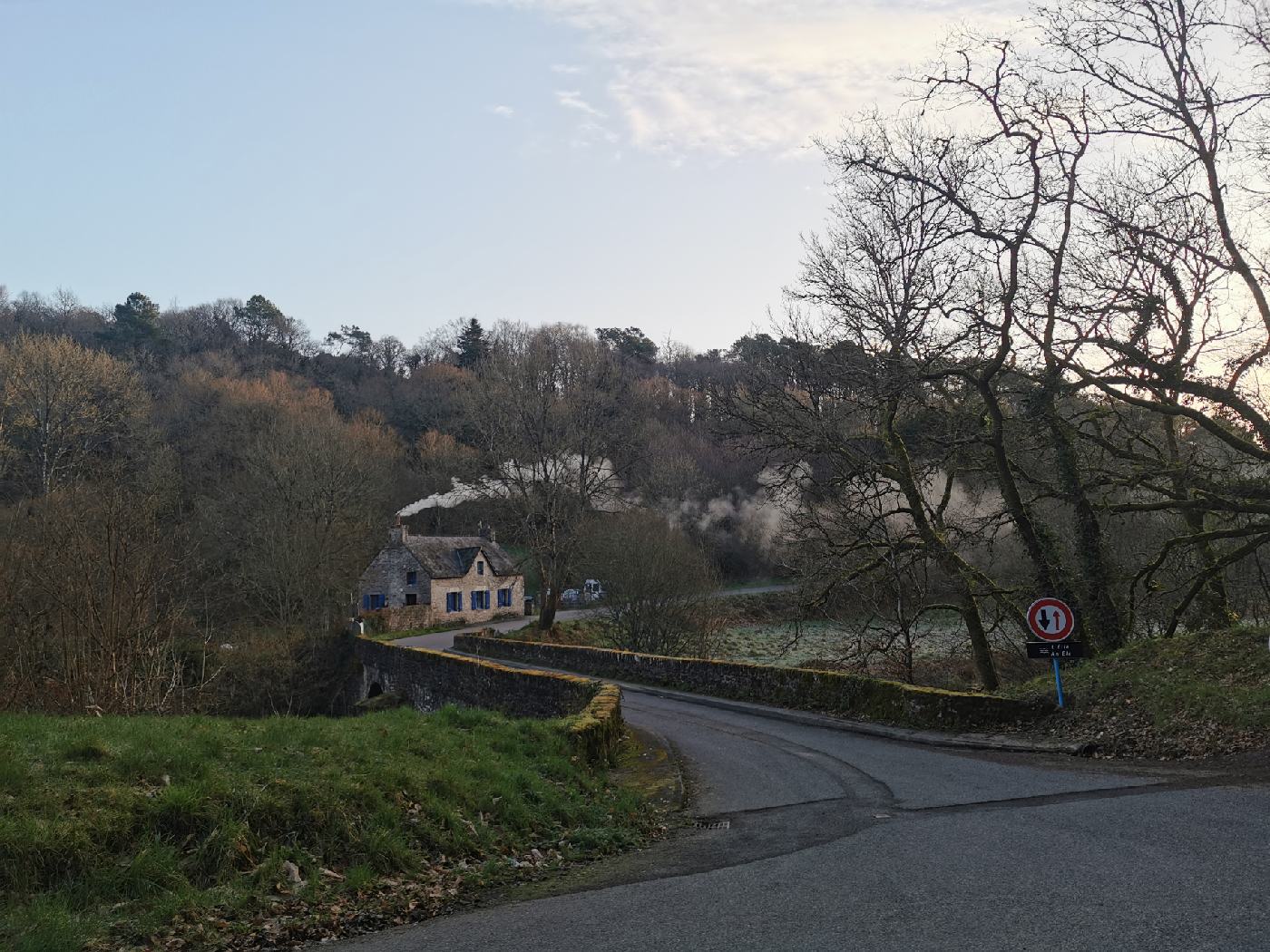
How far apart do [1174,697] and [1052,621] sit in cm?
181

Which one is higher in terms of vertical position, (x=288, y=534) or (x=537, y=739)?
(x=288, y=534)

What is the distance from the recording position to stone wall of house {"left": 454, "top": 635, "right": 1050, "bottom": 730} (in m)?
14.8

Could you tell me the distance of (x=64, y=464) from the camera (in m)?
44.1

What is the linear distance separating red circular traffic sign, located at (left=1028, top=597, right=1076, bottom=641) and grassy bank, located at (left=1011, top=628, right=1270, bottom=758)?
121 centimetres

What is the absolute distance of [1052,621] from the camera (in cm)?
1375

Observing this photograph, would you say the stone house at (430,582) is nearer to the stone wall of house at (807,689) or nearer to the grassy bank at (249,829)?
the stone wall of house at (807,689)

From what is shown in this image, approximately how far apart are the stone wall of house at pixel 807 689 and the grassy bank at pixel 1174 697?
2.92ft

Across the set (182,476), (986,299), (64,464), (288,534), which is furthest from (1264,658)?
(182,476)

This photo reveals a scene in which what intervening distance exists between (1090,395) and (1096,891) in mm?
14981

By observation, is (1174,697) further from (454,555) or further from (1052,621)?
(454,555)

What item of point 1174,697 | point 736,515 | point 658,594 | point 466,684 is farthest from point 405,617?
point 1174,697

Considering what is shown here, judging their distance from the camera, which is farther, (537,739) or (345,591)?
(345,591)

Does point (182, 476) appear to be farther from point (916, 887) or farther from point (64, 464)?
point (916, 887)

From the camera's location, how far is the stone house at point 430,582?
179ft
